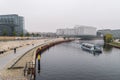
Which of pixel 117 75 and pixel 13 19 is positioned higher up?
pixel 13 19

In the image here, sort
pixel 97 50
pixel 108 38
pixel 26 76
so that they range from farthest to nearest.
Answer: pixel 108 38, pixel 97 50, pixel 26 76

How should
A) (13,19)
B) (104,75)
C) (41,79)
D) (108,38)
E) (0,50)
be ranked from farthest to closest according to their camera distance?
(13,19) → (108,38) → (0,50) → (104,75) → (41,79)

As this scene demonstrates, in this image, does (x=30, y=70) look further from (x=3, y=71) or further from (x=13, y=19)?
(x=13, y=19)

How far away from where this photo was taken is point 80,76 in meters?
31.1

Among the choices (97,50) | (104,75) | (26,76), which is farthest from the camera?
(97,50)

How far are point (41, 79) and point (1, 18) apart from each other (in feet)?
480

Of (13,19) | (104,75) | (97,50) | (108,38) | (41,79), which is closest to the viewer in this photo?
(41,79)

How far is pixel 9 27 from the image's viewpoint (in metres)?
143

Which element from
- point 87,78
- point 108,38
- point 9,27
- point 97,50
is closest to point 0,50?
point 87,78

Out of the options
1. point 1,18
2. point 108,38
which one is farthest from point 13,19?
point 108,38

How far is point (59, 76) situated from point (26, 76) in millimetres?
8159

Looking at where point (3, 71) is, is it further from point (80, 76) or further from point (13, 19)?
point (13, 19)

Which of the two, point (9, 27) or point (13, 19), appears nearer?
point (9, 27)

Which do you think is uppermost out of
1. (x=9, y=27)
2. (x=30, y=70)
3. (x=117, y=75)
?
(x=9, y=27)
